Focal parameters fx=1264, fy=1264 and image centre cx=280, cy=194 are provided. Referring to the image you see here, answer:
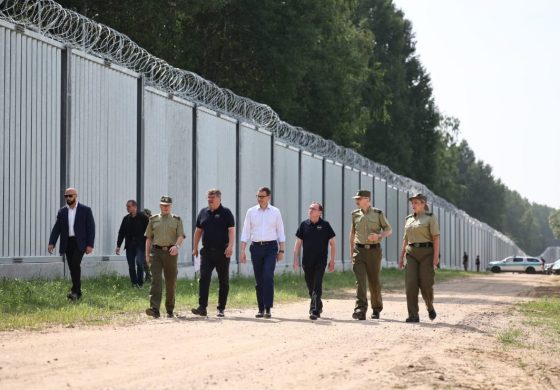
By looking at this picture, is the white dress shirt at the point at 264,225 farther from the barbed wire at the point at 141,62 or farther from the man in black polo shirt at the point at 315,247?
the barbed wire at the point at 141,62

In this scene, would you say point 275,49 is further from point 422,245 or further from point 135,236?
point 422,245

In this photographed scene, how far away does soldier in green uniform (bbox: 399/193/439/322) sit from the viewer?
1744 cm

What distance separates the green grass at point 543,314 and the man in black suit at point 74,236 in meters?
6.67

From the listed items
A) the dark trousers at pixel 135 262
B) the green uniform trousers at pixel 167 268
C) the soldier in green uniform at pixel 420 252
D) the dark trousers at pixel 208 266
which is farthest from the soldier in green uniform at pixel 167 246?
the dark trousers at pixel 135 262

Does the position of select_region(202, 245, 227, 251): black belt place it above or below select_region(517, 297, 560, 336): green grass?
above

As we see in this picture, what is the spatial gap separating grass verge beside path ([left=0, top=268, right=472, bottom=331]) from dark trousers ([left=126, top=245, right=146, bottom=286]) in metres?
0.20

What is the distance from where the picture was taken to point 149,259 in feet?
56.6

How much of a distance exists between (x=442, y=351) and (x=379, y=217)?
5.14 metres

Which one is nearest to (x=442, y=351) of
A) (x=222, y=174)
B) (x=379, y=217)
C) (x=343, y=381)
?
(x=343, y=381)

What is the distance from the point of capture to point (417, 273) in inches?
695

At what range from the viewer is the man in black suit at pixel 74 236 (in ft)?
60.3

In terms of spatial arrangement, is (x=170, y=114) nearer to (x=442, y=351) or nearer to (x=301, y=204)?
(x=301, y=204)

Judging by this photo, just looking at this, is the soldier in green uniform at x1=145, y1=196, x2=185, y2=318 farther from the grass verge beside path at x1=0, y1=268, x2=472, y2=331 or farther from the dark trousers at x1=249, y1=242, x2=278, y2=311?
the dark trousers at x1=249, y1=242, x2=278, y2=311

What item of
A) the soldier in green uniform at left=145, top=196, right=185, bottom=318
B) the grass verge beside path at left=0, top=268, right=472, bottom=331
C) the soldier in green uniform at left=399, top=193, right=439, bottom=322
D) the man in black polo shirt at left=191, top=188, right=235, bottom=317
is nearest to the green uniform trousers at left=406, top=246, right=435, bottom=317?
the soldier in green uniform at left=399, top=193, right=439, bottom=322
